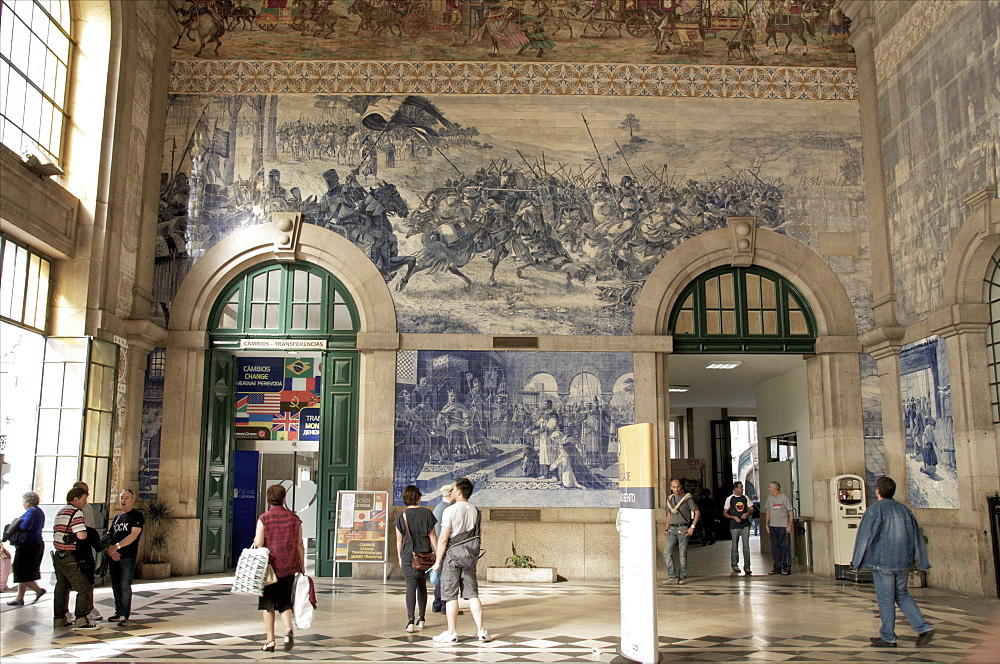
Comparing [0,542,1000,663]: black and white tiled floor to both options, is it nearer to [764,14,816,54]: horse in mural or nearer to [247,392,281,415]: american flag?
[247,392,281,415]: american flag

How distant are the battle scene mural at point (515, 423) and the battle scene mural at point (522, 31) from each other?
5.73m

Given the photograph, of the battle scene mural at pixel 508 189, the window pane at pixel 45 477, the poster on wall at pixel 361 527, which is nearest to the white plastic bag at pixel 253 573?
the poster on wall at pixel 361 527

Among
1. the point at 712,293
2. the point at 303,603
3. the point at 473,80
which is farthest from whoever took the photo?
the point at 473,80

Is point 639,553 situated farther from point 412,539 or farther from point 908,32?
point 908,32

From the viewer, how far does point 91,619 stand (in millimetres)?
9375

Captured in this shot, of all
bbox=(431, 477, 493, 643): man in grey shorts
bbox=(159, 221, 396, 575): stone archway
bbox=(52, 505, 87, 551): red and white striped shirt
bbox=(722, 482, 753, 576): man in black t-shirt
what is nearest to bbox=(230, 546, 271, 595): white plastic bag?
bbox=(431, 477, 493, 643): man in grey shorts

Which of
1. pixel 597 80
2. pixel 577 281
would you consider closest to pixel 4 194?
pixel 577 281

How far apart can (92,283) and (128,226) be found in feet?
4.84

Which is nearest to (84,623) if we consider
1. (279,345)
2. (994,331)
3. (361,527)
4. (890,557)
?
(361,527)

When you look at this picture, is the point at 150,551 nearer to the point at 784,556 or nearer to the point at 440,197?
the point at 440,197

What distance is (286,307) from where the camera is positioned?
15648 millimetres

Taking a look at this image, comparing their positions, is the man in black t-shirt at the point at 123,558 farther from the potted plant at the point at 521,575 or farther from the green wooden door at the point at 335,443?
the potted plant at the point at 521,575

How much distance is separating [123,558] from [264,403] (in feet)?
27.9

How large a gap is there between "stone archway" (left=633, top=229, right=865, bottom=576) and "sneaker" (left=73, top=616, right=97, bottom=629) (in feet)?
29.7
